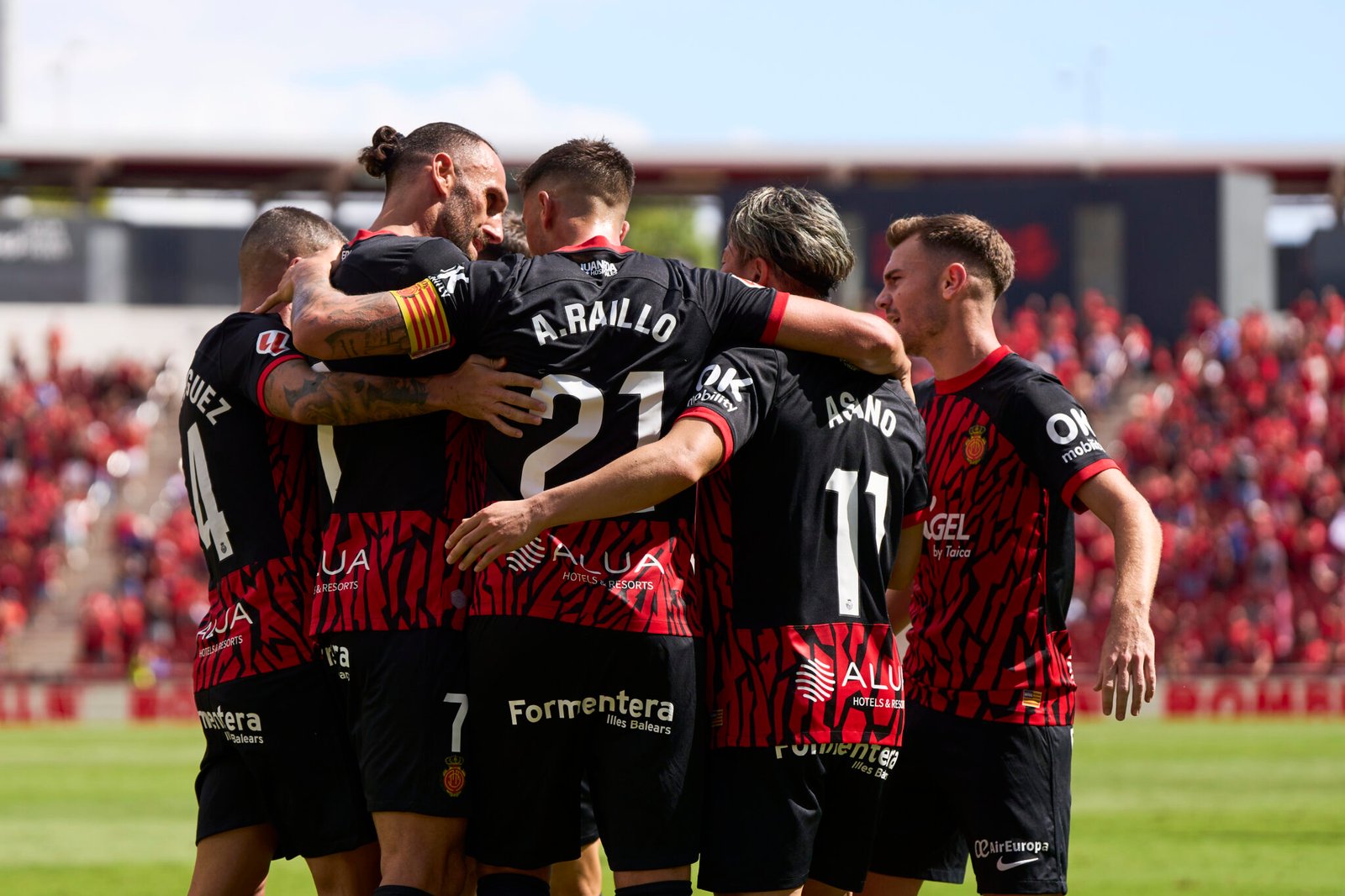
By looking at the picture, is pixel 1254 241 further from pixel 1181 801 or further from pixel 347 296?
pixel 347 296

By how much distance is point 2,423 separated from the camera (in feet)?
108

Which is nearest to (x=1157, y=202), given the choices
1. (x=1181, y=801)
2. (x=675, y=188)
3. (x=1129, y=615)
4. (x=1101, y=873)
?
(x=675, y=188)

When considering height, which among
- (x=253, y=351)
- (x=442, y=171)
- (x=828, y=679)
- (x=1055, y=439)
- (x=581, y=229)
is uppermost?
(x=442, y=171)

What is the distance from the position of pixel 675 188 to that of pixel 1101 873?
108 ft

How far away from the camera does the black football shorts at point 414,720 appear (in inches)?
189

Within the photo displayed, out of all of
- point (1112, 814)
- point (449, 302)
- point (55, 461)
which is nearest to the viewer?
point (449, 302)

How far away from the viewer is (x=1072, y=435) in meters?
5.48

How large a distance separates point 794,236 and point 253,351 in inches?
69.8

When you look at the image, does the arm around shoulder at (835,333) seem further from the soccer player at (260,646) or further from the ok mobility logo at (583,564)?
the soccer player at (260,646)

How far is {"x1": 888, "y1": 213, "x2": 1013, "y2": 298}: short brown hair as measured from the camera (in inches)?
229

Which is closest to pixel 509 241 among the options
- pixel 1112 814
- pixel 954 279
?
pixel 954 279

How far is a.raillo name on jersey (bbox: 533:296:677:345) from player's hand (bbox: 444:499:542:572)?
0.55m

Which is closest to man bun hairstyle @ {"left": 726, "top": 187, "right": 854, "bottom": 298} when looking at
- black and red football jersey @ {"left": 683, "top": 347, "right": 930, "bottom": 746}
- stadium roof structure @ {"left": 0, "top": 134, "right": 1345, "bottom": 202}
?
black and red football jersey @ {"left": 683, "top": 347, "right": 930, "bottom": 746}

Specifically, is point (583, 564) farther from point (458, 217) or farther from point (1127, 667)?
point (1127, 667)
